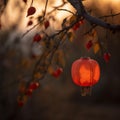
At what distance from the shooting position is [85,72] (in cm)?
466

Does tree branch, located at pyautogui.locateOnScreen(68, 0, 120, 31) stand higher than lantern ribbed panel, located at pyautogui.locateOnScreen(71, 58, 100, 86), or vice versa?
tree branch, located at pyautogui.locateOnScreen(68, 0, 120, 31)

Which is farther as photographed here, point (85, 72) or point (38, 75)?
point (38, 75)

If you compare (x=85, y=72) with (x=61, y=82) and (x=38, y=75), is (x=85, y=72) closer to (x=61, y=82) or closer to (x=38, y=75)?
(x=38, y=75)

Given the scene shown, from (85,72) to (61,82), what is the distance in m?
9.24

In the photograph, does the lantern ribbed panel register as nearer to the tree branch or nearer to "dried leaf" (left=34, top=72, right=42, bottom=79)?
"dried leaf" (left=34, top=72, right=42, bottom=79)

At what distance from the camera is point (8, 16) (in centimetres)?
793

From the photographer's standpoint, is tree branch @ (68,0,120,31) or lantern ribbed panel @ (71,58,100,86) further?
lantern ribbed panel @ (71,58,100,86)

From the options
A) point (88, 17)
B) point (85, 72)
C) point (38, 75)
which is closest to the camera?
point (88, 17)

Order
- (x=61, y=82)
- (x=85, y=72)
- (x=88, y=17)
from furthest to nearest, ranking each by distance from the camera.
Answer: (x=61, y=82) < (x=85, y=72) < (x=88, y=17)

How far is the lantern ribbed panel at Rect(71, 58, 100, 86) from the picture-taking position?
464cm

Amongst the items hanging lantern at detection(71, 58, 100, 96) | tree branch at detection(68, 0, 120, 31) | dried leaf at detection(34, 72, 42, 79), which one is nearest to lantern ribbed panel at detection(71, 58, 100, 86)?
hanging lantern at detection(71, 58, 100, 96)

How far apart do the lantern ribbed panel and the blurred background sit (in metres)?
0.30

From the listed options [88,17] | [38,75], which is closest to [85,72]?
[38,75]

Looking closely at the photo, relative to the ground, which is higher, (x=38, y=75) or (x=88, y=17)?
(x=88, y=17)
